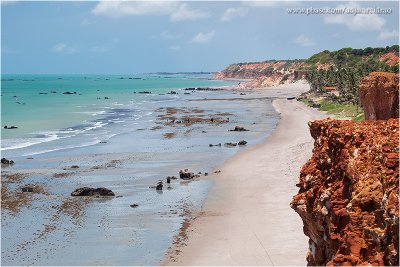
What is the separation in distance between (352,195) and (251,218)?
1519cm

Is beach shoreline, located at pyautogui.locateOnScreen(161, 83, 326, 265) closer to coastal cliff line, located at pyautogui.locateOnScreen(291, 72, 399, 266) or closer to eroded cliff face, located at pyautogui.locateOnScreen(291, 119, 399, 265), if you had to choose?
coastal cliff line, located at pyautogui.locateOnScreen(291, 72, 399, 266)

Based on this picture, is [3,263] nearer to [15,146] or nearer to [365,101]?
[365,101]

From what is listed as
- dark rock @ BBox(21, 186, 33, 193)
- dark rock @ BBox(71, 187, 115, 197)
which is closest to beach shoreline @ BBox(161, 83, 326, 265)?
dark rock @ BBox(71, 187, 115, 197)

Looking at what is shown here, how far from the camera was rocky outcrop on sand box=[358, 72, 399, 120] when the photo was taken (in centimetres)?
1212

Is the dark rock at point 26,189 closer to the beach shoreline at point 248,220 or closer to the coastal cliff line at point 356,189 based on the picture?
the beach shoreline at point 248,220

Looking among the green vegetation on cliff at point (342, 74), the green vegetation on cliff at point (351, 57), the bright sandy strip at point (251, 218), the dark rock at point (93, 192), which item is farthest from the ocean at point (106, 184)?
the green vegetation on cliff at point (351, 57)

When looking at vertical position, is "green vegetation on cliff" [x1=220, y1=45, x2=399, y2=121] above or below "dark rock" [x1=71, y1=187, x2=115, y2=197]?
above

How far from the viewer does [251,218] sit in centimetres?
2395

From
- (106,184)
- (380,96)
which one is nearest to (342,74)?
(106,184)

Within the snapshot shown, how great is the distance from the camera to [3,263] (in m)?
19.7

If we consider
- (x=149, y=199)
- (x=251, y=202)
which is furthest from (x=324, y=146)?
(x=149, y=199)

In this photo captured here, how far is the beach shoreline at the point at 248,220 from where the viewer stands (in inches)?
757

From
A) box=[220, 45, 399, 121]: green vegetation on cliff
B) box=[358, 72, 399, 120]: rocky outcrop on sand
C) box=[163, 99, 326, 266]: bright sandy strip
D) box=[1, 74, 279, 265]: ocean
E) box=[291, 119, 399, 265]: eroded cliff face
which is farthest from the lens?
box=[220, 45, 399, 121]: green vegetation on cliff

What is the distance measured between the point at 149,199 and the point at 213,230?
6.91 metres
